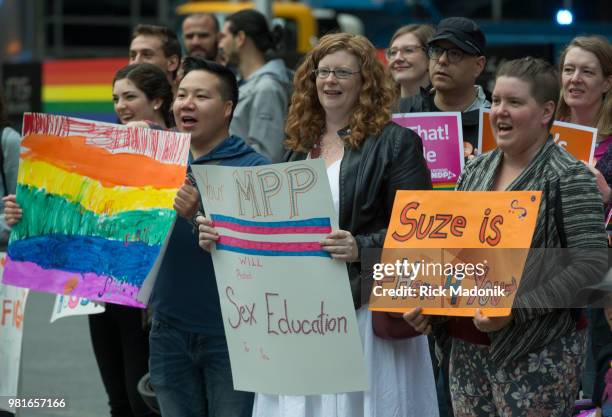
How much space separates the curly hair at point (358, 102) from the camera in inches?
181

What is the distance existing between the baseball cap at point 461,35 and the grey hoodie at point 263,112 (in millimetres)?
1940

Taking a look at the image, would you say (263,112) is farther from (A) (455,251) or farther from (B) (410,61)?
(A) (455,251)

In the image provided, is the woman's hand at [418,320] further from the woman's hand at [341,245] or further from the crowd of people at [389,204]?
the woman's hand at [341,245]

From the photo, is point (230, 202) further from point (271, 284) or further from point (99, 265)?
point (99, 265)

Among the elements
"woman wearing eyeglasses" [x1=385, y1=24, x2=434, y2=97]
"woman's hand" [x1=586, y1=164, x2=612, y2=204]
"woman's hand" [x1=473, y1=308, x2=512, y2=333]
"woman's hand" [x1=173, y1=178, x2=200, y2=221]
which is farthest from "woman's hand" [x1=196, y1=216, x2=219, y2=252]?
"woman wearing eyeglasses" [x1=385, y1=24, x2=434, y2=97]

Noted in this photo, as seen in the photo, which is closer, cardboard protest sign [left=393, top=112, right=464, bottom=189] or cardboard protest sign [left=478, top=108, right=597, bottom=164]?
cardboard protest sign [left=478, top=108, right=597, bottom=164]

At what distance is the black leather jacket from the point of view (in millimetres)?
4473

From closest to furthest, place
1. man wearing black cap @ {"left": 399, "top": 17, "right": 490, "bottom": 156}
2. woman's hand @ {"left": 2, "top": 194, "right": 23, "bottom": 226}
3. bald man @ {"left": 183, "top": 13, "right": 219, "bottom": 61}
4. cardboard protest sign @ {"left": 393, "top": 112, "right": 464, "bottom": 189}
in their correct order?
woman's hand @ {"left": 2, "top": 194, "right": 23, "bottom": 226}
cardboard protest sign @ {"left": 393, "top": 112, "right": 464, "bottom": 189}
man wearing black cap @ {"left": 399, "top": 17, "right": 490, "bottom": 156}
bald man @ {"left": 183, "top": 13, "right": 219, "bottom": 61}

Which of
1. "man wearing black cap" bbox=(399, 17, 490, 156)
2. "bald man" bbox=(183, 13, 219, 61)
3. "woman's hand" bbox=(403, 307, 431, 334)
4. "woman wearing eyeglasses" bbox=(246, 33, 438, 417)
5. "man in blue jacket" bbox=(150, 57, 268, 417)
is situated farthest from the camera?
"bald man" bbox=(183, 13, 219, 61)

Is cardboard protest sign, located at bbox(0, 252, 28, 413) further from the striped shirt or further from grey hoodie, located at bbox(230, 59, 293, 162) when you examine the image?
the striped shirt

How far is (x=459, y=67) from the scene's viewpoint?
5.61 metres

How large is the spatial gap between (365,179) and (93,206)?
1.31 meters

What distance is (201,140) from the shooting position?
4891 mm

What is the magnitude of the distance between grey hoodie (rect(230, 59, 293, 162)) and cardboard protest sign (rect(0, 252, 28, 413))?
2.10 m
